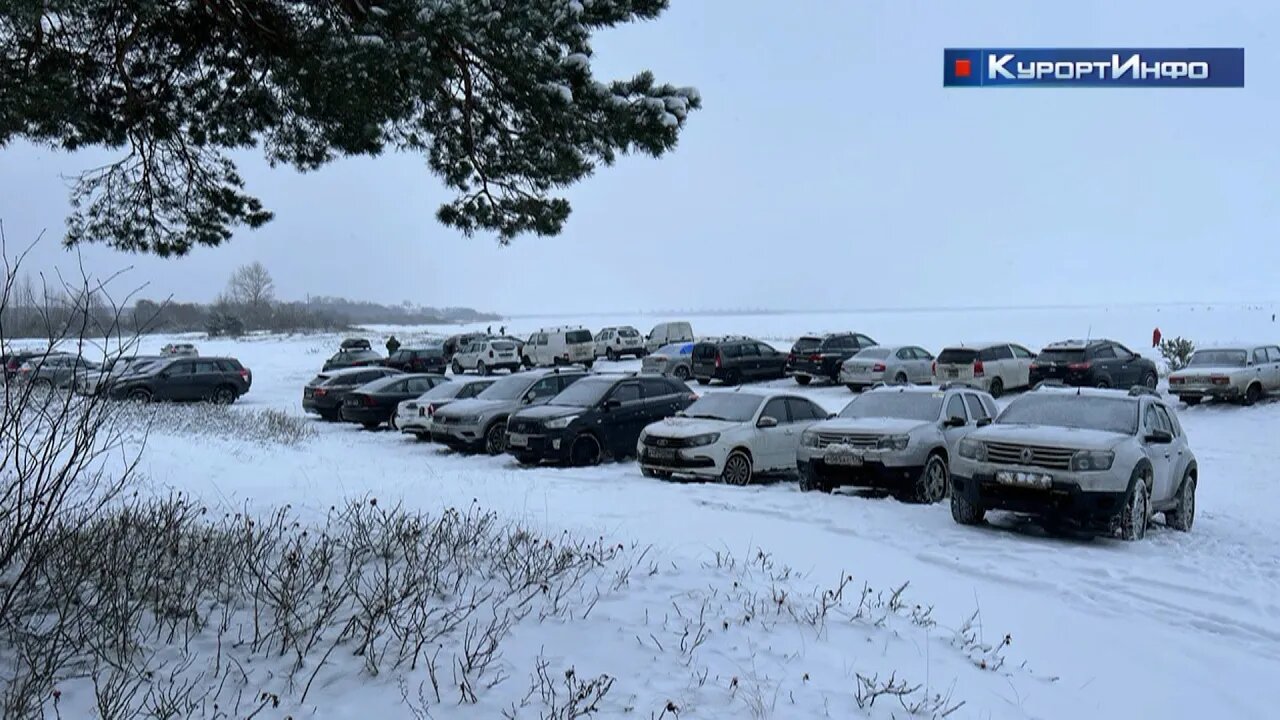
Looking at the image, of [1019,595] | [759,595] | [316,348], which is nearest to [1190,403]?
[1019,595]

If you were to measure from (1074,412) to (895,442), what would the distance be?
2.14 meters

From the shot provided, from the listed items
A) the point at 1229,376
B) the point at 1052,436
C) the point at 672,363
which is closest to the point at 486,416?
the point at 1052,436

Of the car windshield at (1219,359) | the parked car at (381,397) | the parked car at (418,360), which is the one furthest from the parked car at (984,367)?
the parked car at (418,360)

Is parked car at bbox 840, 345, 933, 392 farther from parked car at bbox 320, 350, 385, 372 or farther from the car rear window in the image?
parked car at bbox 320, 350, 385, 372

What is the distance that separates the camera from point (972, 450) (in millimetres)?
9656

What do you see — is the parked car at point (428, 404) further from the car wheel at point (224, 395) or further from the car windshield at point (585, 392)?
the car wheel at point (224, 395)

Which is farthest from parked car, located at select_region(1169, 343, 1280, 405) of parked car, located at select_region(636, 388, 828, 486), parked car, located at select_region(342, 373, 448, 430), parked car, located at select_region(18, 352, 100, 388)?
parked car, located at select_region(18, 352, 100, 388)

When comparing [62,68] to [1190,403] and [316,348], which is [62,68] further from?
[316,348]

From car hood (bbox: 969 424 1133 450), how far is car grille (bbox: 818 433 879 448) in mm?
1712

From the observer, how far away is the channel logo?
578 inches

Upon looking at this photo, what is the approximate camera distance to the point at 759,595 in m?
6.21

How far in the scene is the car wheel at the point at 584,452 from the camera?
14680 millimetres

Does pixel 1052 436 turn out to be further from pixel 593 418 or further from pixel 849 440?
pixel 593 418

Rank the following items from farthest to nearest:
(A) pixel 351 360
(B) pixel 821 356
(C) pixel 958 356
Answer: (A) pixel 351 360 < (B) pixel 821 356 < (C) pixel 958 356
